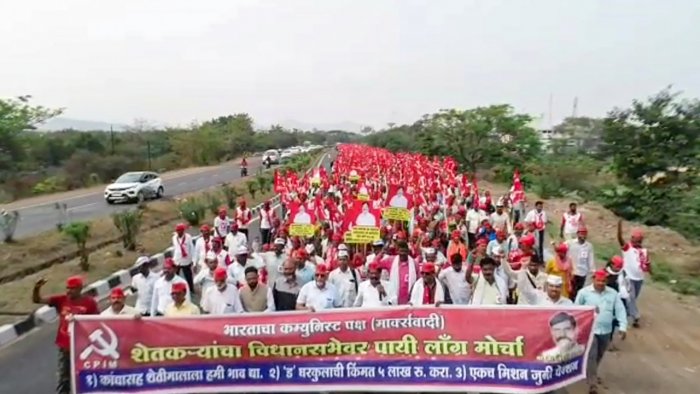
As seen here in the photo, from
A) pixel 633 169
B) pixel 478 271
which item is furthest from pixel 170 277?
pixel 633 169

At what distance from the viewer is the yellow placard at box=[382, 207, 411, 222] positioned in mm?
11719

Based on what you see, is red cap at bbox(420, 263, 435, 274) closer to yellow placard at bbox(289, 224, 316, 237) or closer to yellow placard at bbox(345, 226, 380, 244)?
yellow placard at bbox(345, 226, 380, 244)

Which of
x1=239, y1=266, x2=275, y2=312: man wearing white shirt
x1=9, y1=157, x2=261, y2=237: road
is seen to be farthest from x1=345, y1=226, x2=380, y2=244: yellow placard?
x1=9, y1=157, x2=261, y2=237: road

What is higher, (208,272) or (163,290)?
(163,290)

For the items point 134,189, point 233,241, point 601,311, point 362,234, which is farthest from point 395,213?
point 134,189

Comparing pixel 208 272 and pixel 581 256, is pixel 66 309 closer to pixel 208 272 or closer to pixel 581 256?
pixel 208 272

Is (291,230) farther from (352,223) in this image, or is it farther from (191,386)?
(191,386)

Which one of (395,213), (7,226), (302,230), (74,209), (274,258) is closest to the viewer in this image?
(274,258)

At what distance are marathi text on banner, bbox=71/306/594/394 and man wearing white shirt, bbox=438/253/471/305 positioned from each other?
44.8 inches

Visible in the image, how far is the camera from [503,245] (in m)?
9.16

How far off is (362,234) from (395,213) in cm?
201

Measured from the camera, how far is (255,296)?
249 inches

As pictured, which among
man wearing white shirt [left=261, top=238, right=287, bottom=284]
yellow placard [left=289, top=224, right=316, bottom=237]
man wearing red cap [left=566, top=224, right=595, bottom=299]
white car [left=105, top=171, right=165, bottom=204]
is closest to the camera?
man wearing white shirt [left=261, top=238, right=287, bottom=284]

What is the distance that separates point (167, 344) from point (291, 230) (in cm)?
517
